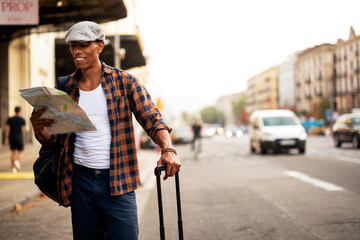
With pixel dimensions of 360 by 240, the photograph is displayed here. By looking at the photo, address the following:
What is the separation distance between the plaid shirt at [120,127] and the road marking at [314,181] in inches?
233

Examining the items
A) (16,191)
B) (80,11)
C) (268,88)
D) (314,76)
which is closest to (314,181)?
(16,191)

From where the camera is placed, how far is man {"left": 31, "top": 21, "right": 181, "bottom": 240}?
216cm

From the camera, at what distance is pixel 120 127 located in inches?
88.0

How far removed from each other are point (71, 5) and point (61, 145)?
11058 mm

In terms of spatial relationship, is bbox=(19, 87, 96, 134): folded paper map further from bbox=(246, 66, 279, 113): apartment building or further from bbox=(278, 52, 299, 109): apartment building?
bbox=(246, 66, 279, 113): apartment building

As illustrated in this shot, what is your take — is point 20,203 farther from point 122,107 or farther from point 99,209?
point 122,107

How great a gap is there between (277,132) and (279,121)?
1202 millimetres

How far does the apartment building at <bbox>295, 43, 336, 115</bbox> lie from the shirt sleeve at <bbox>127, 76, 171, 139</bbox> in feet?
245

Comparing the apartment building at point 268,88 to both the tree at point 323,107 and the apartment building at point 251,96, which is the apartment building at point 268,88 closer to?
the apartment building at point 251,96

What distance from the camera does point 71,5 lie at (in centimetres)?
1236

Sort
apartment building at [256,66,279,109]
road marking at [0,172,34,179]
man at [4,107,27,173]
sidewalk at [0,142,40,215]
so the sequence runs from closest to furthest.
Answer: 1. sidewalk at [0,142,40,215]
2. road marking at [0,172,34,179]
3. man at [4,107,27,173]
4. apartment building at [256,66,279,109]

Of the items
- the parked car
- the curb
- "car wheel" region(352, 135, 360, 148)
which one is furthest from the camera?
the parked car

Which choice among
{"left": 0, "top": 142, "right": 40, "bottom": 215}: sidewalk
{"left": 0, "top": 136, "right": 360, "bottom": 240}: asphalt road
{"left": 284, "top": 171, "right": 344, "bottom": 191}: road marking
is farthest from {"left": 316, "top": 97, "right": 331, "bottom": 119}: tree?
{"left": 0, "top": 142, "right": 40, "bottom": 215}: sidewalk

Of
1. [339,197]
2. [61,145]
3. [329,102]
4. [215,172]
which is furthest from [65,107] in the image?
[329,102]
